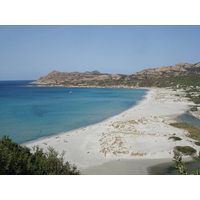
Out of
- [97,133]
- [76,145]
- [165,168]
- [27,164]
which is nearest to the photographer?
[27,164]

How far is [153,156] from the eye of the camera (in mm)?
14875

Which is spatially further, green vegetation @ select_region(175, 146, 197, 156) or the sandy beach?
green vegetation @ select_region(175, 146, 197, 156)

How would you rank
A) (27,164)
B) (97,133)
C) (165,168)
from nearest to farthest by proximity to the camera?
(27,164), (165,168), (97,133)

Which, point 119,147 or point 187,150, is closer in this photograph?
point 187,150

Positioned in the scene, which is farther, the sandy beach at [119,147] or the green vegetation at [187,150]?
the green vegetation at [187,150]

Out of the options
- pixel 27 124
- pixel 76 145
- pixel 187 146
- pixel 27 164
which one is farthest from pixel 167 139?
pixel 27 124

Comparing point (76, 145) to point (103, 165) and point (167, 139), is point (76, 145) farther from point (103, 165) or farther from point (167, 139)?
point (167, 139)

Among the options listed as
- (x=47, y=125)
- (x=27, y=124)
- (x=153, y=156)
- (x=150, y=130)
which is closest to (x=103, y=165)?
(x=153, y=156)

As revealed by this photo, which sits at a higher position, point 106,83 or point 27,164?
point 106,83

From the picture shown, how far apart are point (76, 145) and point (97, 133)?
4187mm

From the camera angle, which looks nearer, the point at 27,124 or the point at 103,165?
the point at 103,165

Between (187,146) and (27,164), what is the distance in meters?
13.6

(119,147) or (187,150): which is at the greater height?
(119,147)

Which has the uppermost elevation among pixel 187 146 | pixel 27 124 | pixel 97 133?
pixel 27 124
